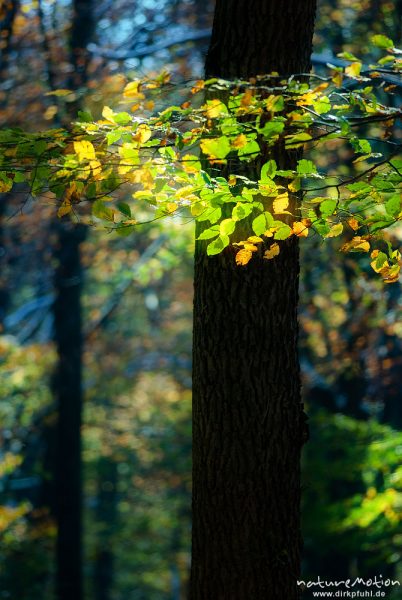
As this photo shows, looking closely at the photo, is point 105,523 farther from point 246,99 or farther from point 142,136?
point 246,99

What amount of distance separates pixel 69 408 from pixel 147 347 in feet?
29.2

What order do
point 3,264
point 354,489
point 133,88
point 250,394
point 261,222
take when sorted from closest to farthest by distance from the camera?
point 261,222, point 133,88, point 250,394, point 354,489, point 3,264

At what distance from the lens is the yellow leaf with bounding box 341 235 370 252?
10.9ft

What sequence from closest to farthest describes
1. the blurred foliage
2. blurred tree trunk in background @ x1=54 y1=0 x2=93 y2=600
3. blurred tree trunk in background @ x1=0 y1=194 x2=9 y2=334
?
1. the blurred foliage
2. blurred tree trunk in background @ x1=0 y1=194 x2=9 y2=334
3. blurred tree trunk in background @ x1=54 y1=0 x2=93 y2=600

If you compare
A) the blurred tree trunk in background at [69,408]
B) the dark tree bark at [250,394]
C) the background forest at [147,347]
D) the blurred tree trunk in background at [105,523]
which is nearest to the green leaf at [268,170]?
the dark tree bark at [250,394]

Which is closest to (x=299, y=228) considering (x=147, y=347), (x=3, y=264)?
(x=3, y=264)

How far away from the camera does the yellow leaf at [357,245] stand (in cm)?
334

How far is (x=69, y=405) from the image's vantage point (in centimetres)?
1439

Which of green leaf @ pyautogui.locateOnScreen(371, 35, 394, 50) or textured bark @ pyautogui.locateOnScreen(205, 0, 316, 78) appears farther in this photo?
textured bark @ pyautogui.locateOnScreen(205, 0, 316, 78)

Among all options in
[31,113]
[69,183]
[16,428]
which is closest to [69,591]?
[16,428]

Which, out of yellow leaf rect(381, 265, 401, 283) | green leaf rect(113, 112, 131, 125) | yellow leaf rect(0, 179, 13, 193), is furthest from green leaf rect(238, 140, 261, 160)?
yellow leaf rect(0, 179, 13, 193)

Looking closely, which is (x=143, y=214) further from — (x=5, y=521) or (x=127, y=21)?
(x=5, y=521)

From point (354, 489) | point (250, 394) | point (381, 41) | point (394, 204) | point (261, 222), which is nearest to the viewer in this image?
point (381, 41)

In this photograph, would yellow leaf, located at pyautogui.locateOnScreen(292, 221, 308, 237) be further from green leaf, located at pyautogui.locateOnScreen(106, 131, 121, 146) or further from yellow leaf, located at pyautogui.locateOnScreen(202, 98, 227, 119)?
green leaf, located at pyautogui.locateOnScreen(106, 131, 121, 146)
